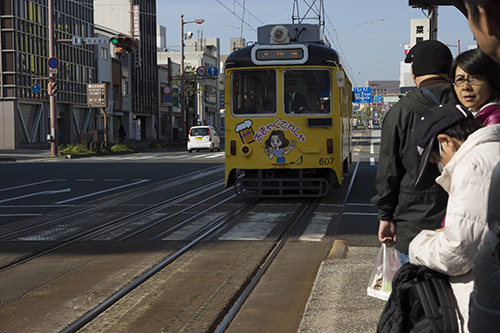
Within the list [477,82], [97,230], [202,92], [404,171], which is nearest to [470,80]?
[477,82]

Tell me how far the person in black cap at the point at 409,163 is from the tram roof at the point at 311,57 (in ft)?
28.8

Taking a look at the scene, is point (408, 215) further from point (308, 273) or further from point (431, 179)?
point (308, 273)

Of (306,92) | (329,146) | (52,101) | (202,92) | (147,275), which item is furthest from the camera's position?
(202,92)

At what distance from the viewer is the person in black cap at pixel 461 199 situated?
90.0 inches

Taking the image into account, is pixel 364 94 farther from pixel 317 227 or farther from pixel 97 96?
pixel 317 227

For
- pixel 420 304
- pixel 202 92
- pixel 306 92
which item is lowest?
pixel 420 304

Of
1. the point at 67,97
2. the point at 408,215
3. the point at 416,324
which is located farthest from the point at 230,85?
the point at 67,97

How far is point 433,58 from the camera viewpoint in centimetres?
386

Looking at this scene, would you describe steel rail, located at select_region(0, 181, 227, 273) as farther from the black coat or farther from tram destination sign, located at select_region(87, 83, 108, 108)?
tram destination sign, located at select_region(87, 83, 108, 108)

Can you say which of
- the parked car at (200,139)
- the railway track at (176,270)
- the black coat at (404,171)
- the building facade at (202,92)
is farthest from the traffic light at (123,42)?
the building facade at (202,92)

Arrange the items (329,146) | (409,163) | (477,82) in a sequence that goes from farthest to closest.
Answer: (329,146) < (409,163) < (477,82)

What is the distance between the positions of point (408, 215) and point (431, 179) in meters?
0.30

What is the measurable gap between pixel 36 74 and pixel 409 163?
47.4m

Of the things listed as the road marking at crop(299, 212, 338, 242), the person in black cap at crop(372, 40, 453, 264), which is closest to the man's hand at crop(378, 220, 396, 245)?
the person in black cap at crop(372, 40, 453, 264)
